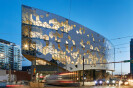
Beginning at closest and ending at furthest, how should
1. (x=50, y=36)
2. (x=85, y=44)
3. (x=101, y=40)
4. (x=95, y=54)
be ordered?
(x=50, y=36) → (x=85, y=44) → (x=95, y=54) → (x=101, y=40)

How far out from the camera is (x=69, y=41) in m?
71.3

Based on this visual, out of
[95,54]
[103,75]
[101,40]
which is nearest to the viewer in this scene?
[95,54]

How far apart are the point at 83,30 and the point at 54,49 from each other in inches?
836

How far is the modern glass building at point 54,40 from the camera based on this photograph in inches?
2346

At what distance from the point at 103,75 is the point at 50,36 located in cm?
5139

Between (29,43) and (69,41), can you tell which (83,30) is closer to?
(69,41)

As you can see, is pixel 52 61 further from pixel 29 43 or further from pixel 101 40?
pixel 101 40

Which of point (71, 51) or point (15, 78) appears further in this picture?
point (15, 78)

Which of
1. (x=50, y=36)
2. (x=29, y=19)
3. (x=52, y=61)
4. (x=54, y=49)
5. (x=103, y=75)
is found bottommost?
(x=103, y=75)

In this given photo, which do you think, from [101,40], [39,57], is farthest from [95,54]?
[39,57]

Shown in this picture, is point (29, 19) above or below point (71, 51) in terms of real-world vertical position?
above

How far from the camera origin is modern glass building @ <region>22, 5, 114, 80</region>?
59594 millimetres

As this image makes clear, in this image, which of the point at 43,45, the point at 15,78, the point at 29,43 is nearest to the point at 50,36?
the point at 43,45

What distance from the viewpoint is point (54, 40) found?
6569 centimetres
